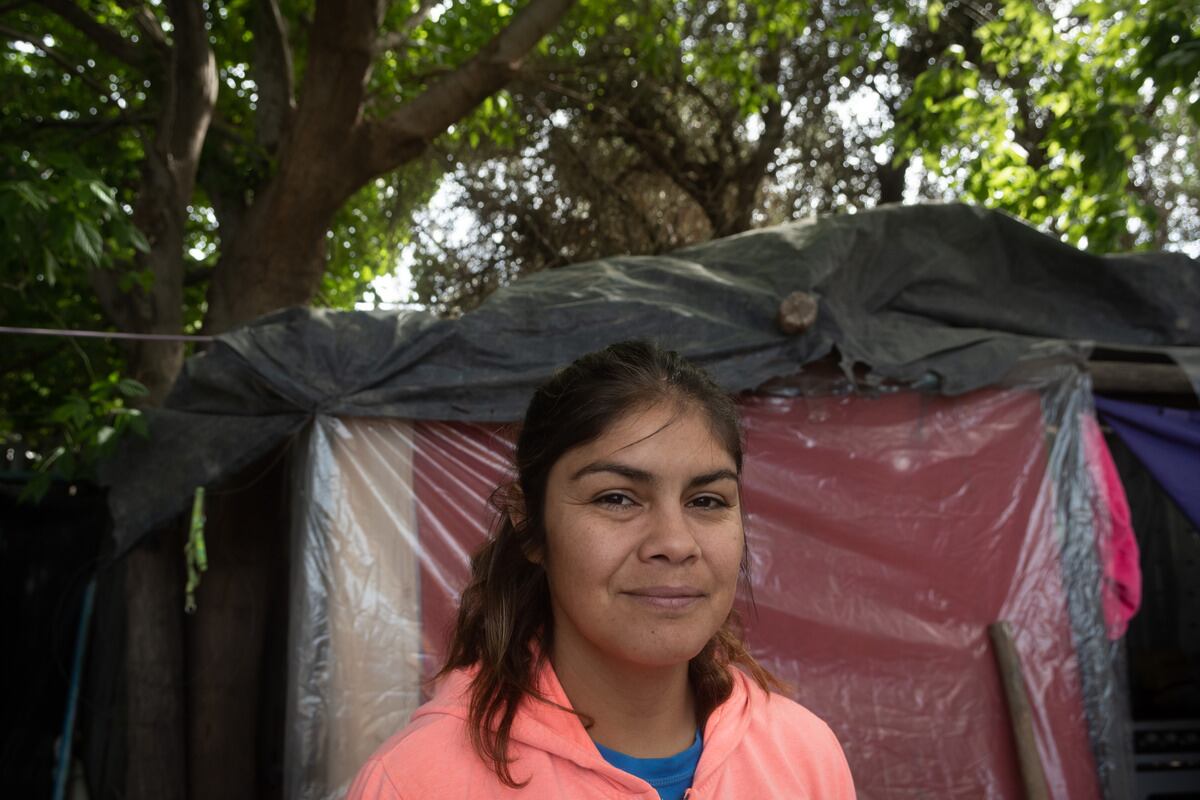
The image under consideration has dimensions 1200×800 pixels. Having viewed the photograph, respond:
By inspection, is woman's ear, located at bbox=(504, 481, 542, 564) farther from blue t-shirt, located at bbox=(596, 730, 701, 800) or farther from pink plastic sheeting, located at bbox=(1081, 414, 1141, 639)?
pink plastic sheeting, located at bbox=(1081, 414, 1141, 639)

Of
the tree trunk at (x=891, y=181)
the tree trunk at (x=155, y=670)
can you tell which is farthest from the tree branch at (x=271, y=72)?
the tree trunk at (x=891, y=181)

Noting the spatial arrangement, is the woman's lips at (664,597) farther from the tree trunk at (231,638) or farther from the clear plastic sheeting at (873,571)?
the tree trunk at (231,638)

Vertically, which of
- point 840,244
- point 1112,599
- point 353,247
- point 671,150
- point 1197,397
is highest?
point 671,150

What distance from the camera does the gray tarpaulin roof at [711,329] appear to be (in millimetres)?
3379

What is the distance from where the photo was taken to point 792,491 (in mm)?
3697

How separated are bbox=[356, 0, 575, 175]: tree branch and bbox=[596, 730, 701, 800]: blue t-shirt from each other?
3.95 m

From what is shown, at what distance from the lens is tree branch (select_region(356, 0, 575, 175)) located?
480 cm

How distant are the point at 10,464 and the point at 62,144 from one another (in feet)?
7.25

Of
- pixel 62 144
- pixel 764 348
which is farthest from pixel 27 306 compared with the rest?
pixel 764 348

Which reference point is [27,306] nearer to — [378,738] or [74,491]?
[74,491]

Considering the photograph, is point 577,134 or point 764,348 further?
point 577,134

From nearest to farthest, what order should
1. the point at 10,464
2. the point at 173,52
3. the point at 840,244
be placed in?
the point at 840,244, the point at 173,52, the point at 10,464

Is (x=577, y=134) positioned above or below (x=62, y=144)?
above

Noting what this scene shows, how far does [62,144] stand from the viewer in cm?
541
